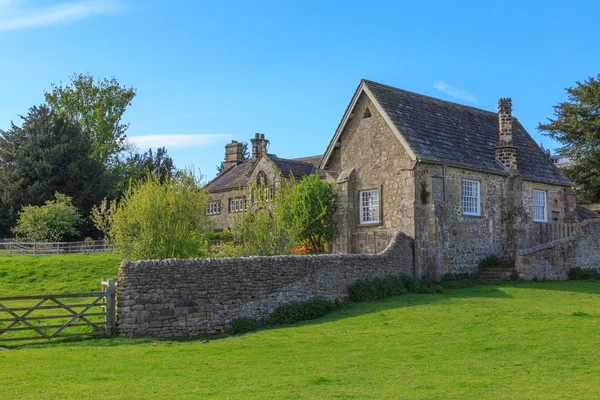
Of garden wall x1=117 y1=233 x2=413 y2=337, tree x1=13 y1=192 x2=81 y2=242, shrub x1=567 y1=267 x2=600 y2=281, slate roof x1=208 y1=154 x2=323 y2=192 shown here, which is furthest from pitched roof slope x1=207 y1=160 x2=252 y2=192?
garden wall x1=117 y1=233 x2=413 y2=337

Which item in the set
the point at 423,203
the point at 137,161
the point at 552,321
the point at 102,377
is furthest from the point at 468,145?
the point at 137,161

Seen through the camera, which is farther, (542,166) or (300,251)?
(542,166)

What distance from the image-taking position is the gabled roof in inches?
1180

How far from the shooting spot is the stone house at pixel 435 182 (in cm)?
2903

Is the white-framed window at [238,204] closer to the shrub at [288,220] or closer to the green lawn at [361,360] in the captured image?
the shrub at [288,220]

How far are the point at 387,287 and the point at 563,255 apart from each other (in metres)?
11.1

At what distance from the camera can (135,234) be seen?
2711cm

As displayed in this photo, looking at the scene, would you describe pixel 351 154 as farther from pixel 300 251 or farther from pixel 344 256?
pixel 344 256

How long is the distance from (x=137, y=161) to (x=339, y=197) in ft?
162

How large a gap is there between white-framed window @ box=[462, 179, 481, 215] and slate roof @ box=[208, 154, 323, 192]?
58.2 feet

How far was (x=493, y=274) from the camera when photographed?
29.9m

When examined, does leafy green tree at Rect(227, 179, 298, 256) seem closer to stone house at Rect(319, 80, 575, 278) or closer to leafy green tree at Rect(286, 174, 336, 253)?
leafy green tree at Rect(286, 174, 336, 253)

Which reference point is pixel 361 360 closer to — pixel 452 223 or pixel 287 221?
pixel 287 221

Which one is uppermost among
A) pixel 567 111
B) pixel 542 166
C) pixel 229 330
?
pixel 567 111
